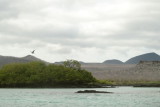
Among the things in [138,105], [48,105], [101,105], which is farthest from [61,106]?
[138,105]

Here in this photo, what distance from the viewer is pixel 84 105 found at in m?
94.8

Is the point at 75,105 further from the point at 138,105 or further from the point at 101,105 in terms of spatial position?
the point at 138,105

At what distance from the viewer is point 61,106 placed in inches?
3593

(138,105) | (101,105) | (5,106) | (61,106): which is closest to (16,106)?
(5,106)

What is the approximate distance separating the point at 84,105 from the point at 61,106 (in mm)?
5851

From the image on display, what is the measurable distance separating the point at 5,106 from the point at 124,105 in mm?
24542

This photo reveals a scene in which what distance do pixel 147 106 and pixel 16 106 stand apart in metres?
26.3

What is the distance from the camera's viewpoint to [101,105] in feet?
315

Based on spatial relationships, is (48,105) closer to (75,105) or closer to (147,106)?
(75,105)

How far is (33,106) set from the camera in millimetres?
91438

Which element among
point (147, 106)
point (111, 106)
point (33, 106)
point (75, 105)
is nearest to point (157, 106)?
point (147, 106)

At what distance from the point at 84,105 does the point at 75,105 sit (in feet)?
6.40

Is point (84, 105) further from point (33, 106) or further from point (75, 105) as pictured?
A: point (33, 106)

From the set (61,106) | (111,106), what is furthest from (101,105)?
(61,106)
